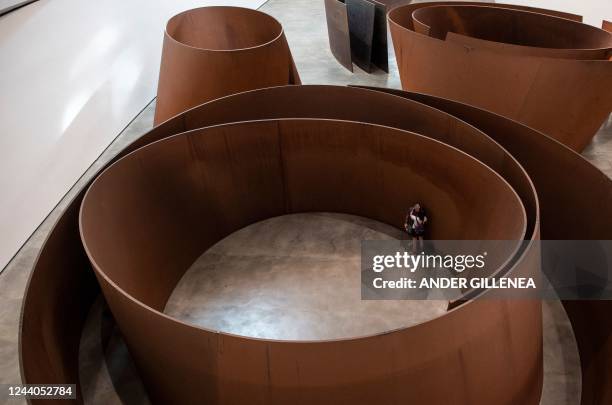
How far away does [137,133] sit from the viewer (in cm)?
475

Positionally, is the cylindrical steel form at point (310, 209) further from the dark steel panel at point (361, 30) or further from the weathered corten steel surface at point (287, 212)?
the dark steel panel at point (361, 30)

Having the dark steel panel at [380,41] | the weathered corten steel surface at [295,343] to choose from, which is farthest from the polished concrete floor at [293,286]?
the dark steel panel at [380,41]

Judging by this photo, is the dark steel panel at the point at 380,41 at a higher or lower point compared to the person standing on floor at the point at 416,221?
higher

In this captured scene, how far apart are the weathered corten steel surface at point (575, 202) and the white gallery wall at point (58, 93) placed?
268 centimetres

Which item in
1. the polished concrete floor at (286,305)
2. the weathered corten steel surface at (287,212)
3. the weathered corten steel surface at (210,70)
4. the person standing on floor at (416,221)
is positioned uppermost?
the weathered corten steel surface at (210,70)

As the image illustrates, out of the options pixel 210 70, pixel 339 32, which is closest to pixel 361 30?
pixel 339 32

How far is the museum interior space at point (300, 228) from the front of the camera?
1953mm

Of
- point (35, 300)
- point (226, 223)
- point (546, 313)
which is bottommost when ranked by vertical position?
point (546, 313)

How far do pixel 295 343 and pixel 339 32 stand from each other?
483cm

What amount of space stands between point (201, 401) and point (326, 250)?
1372mm

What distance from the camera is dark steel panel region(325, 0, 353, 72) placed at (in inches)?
226

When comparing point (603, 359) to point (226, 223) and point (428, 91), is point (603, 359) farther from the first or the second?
point (428, 91)

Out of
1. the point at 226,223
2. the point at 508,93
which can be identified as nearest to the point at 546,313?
the point at 508,93

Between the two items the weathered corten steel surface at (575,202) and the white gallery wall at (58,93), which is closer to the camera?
the weathered corten steel surface at (575,202)
